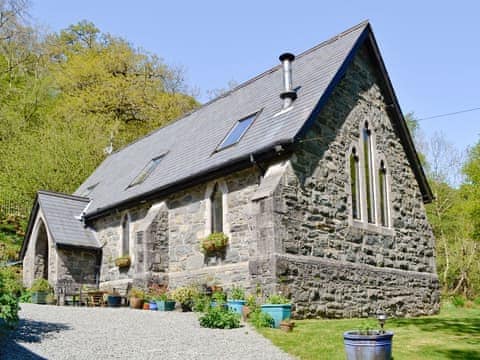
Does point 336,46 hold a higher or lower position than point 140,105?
lower

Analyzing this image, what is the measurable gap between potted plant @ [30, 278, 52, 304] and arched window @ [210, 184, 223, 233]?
703 centimetres

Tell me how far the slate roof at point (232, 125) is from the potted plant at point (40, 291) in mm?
3133

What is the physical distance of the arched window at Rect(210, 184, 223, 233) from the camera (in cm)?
1620

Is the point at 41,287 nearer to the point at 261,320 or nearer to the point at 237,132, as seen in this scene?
the point at 237,132

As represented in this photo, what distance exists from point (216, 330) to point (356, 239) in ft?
19.0

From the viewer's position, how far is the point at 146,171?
21.1m

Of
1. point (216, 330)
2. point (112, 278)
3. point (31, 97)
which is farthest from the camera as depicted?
point (31, 97)

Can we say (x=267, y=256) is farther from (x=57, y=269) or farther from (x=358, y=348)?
(x=57, y=269)

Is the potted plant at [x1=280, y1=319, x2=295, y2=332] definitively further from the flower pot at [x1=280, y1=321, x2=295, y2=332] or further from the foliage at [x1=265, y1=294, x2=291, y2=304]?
the foliage at [x1=265, y1=294, x2=291, y2=304]

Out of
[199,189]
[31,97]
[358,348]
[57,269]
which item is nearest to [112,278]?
[57,269]

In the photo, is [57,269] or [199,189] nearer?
[199,189]

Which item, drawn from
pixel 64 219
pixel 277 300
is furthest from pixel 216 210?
pixel 64 219

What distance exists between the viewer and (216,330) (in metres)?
A: 11.8

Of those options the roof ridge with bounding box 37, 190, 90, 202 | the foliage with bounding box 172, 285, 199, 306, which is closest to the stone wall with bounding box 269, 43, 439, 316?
the foliage with bounding box 172, 285, 199, 306
